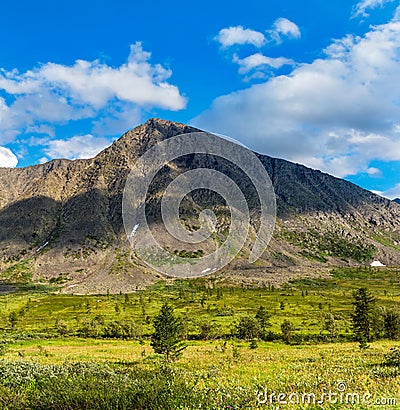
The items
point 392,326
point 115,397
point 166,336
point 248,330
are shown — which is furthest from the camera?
point 248,330

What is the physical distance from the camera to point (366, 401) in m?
13.7

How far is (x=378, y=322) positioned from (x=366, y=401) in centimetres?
6586

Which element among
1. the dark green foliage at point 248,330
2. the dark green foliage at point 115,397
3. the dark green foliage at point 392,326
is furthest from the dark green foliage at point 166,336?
the dark green foliage at point 392,326

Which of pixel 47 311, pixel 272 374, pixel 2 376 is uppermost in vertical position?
pixel 2 376

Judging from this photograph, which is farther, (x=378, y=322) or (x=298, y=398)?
(x=378, y=322)

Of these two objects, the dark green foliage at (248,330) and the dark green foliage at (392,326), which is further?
the dark green foliage at (248,330)

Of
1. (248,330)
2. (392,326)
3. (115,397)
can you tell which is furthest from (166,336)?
(392,326)

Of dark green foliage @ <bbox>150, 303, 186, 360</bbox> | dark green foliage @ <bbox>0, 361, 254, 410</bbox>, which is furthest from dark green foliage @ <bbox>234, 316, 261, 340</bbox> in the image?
dark green foliage @ <bbox>0, 361, 254, 410</bbox>

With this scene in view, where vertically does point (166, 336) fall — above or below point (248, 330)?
above

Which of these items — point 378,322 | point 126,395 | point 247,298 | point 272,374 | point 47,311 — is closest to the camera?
point 126,395

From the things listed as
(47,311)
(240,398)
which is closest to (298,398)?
A: (240,398)

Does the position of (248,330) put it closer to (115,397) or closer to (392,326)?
(392,326)

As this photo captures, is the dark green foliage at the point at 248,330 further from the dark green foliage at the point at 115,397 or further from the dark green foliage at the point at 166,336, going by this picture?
the dark green foliage at the point at 115,397

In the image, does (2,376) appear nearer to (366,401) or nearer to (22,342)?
(366,401)
